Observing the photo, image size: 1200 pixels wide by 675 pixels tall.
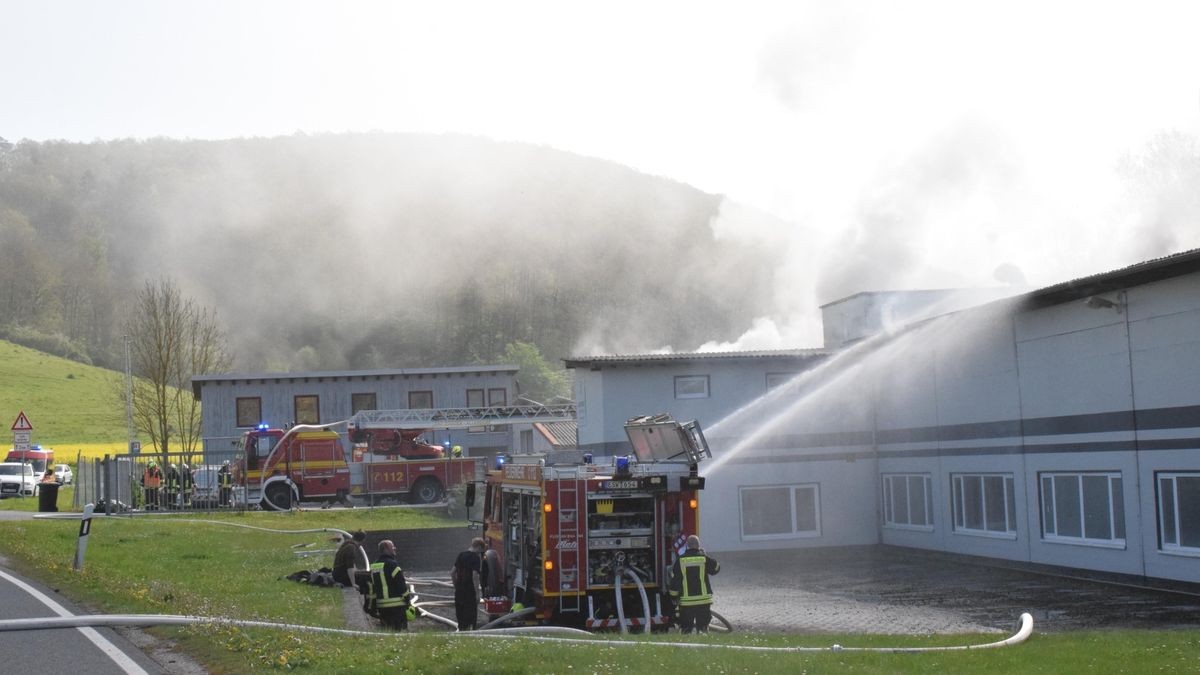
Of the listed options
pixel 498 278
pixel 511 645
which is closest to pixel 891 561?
pixel 511 645

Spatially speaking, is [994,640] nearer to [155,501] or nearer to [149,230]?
[155,501]

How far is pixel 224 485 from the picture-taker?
39469 mm

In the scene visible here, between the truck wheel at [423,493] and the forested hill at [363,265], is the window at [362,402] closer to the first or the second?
the truck wheel at [423,493]

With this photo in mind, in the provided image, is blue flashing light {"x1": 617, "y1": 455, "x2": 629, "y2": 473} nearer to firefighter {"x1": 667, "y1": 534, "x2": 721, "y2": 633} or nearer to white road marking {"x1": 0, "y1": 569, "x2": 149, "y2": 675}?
firefighter {"x1": 667, "y1": 534, "x2": 721, "y2": 633}

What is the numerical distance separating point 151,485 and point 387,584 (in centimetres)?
2610

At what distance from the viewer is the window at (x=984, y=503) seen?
78.0 feet

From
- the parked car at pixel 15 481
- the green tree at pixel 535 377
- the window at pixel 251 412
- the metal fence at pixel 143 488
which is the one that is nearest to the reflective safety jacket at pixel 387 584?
the metal fence at pixel 143 488

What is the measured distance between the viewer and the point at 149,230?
17962 cm

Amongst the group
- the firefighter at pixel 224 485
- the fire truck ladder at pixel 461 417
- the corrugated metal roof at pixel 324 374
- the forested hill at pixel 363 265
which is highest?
the forested hill at pixel 363 265

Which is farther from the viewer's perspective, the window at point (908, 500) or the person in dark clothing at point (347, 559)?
the window at point (908, 500)

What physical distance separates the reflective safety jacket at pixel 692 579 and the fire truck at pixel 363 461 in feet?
82.7

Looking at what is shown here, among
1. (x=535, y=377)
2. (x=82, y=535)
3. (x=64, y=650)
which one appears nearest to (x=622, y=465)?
(x=64, y=650)

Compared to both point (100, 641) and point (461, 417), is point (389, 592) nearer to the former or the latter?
point (100, 641)

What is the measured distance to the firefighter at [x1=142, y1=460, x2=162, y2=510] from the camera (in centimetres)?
3725
